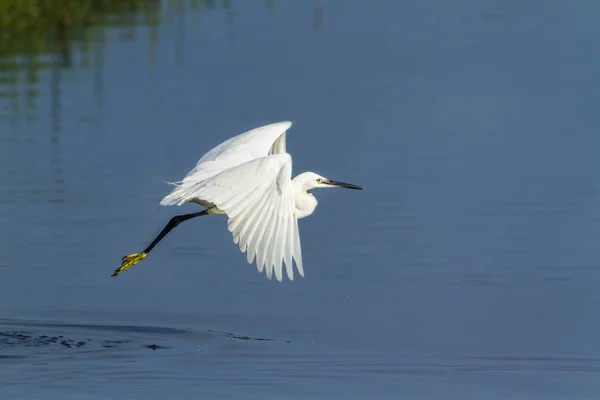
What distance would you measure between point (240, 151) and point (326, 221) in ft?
6.32

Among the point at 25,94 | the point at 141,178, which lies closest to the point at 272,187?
the point at 141,178

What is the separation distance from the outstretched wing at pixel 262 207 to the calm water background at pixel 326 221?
880 mm

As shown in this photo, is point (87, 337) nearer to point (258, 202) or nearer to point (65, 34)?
point (258, 202)

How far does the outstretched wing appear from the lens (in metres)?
6.68

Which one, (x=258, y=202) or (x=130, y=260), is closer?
(x=258, y=202)

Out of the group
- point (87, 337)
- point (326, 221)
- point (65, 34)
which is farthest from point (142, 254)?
point (65, 34)

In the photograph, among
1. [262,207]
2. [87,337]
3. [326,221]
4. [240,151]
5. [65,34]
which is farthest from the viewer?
[65,34]

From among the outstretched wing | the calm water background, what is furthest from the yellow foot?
the outstretched wing

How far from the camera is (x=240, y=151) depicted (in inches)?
342

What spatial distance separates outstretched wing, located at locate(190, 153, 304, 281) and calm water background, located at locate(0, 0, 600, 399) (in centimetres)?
88

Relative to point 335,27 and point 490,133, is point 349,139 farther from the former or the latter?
point 335,27

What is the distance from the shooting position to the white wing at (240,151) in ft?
27.6

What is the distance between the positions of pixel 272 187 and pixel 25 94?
8916 millimetres

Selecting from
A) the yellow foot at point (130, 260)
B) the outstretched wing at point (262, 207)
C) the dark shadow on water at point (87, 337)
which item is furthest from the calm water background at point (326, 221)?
the outstretched wing at point (262, 207)
